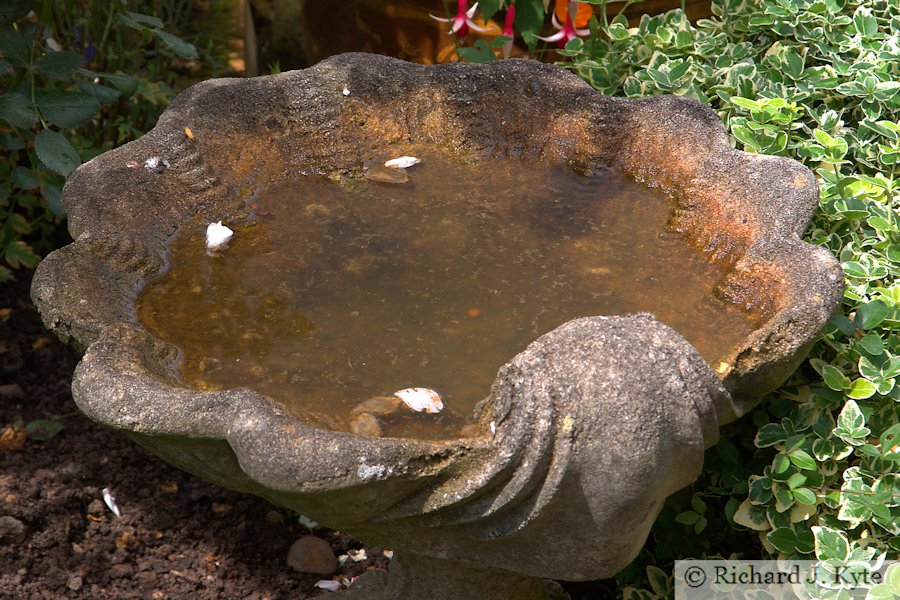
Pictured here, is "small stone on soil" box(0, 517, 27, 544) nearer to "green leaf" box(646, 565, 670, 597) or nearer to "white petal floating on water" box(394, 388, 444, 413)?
"white petal floating on water" box(394, 388, 444, 413)

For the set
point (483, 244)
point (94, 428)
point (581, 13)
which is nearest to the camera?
point (483, 244)

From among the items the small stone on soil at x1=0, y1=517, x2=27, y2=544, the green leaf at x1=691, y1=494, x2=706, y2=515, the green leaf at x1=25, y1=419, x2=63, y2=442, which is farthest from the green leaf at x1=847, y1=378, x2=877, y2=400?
the green leaf at x1=25, y1=419, x2=63, y2=442

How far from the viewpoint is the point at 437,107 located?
2377mm

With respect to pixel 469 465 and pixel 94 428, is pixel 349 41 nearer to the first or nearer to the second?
pixel 94 428

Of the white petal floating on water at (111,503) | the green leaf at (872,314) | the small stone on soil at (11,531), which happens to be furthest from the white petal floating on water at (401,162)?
the small stone on soil at (11,531)

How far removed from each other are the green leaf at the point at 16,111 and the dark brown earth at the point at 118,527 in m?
0.82

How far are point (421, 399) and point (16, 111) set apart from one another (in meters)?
1.34

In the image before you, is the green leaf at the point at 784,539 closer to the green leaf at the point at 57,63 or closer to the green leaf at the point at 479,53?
the green leaf at the point at 479,53

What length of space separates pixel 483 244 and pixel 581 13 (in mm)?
1235

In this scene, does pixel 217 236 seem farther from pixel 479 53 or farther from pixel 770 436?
pixel 770 436

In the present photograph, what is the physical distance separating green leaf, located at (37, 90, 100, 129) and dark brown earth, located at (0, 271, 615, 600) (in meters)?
0.83

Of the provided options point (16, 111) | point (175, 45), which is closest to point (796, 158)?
point (175, 45)

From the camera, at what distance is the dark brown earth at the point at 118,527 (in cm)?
239

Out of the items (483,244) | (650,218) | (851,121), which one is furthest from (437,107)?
(851,121)
